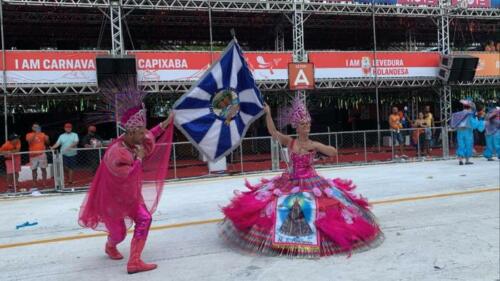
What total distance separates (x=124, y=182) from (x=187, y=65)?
12.1 meters

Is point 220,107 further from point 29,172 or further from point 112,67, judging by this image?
point 112,67

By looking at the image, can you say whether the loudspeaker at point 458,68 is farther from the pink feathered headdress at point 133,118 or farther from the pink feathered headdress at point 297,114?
the pink feathered headdress at point 133,118

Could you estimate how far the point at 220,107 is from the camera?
582cm

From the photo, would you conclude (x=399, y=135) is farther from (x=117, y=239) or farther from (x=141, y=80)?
(x=117, y=239)

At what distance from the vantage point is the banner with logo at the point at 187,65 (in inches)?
637

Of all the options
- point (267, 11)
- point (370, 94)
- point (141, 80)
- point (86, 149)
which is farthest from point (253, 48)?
point (86, 149)

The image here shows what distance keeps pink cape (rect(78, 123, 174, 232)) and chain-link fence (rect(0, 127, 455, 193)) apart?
199 inches

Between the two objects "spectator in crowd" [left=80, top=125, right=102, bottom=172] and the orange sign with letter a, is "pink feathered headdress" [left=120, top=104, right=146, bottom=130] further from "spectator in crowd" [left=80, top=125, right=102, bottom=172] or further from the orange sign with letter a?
the orange sign with letter a

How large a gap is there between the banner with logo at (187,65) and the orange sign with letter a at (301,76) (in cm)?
33

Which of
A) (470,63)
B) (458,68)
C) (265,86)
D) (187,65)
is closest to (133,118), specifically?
(187,65)

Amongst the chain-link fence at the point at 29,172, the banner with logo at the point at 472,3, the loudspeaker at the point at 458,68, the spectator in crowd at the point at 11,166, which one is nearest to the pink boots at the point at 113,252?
the chain-link fence at the point at 29,172

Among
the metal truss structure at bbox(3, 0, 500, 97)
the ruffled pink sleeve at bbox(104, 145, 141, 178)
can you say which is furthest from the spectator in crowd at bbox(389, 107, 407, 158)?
the ruffled pink sleeve at bbox(104, 145, 141, 178)

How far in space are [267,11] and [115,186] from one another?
1361 centimetres

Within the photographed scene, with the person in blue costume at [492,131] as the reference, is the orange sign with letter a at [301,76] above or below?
above
